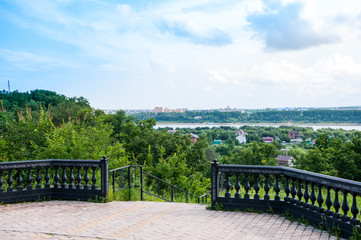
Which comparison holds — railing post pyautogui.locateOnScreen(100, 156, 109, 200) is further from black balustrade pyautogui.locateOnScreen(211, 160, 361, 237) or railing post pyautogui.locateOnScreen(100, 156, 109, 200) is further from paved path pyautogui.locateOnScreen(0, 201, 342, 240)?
black balustrade pyautogui.locateOnScreen(211, 160, 361, 237)

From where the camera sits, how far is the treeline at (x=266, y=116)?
3386 inches

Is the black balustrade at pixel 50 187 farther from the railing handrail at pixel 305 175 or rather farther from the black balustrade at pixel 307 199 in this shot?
the railing handrail at pixel 305 175

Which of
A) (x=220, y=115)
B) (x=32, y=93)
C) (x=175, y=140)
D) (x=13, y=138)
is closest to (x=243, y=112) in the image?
(x=220, y=115)

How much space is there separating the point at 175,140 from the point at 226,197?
98.8 feet

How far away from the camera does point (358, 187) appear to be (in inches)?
222

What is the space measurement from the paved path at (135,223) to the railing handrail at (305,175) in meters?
0.95

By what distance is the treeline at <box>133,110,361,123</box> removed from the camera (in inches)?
3386

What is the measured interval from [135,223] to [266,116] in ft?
381

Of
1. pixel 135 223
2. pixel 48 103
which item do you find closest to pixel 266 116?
pixel 48 103

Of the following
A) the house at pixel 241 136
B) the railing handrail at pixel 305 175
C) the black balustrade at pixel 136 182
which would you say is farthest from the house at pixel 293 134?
the railing handrail at pixel 305 175

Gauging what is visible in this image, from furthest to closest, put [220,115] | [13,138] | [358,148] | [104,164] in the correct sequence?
1. [220,115]
2. [358,148]
3. [13,138]
4. [104,164]

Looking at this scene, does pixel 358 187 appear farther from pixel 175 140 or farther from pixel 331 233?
pixel 175 140

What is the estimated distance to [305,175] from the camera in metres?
→ 6.84

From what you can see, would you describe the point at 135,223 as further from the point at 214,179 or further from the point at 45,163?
the point at 45,163
